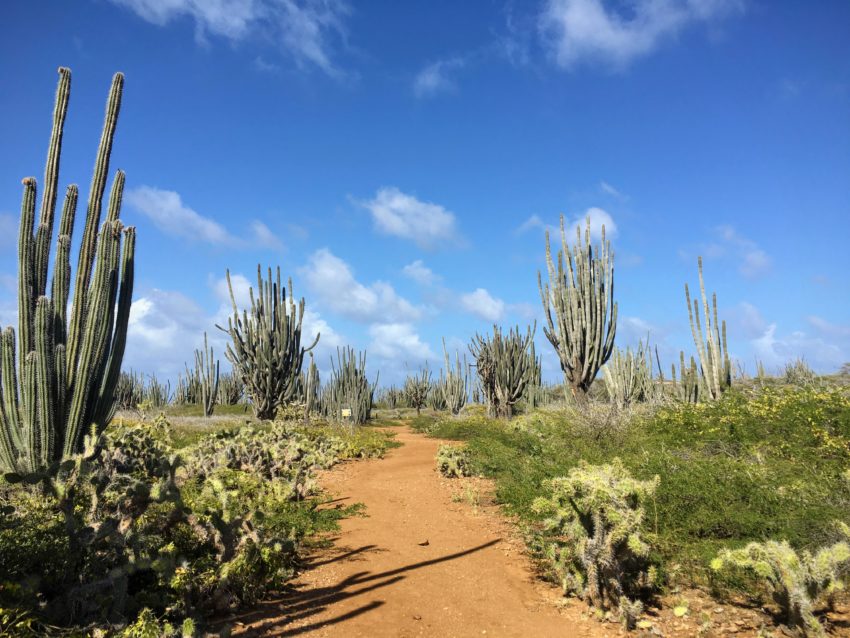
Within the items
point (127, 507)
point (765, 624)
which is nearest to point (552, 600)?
point (765, 624)

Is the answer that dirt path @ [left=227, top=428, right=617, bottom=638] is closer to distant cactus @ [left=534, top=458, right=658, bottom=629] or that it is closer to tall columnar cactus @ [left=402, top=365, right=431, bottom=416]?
distant cactus @ [left=534, top=458, right=658, bottom=629]

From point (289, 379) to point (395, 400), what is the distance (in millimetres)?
26315

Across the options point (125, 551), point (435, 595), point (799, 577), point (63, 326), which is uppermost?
point (63, 326)

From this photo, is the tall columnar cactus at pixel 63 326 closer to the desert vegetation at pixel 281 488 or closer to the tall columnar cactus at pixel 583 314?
the desert vegetation at pixel 281 488

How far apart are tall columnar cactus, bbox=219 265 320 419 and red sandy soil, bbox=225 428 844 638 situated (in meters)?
8.79

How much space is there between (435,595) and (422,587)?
19cm

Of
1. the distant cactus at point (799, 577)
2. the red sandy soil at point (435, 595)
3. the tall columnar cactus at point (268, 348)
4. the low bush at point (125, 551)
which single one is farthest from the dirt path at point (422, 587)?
the tall columnar cactus at point (268, 348)

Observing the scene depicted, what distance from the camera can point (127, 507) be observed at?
13.8ft

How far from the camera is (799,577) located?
3422mm

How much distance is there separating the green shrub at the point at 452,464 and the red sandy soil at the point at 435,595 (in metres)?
2.31

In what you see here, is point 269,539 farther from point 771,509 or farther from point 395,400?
point 395,400

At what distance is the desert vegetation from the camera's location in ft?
11.8

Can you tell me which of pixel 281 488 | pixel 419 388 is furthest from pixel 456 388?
pixel 281 488

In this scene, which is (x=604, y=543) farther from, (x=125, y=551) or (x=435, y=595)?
(x=125, y=551)
